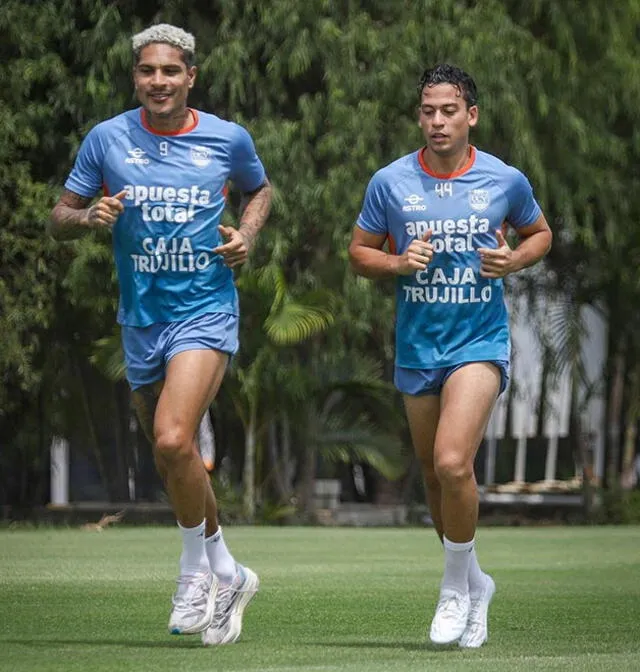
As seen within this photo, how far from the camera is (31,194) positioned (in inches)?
859

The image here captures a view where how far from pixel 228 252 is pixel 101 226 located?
0.55m

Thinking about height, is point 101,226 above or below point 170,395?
above

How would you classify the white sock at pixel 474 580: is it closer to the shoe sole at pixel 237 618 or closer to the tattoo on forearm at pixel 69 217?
the shoe sole at pixel 237 618

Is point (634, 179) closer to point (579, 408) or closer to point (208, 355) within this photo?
point (579, 408)

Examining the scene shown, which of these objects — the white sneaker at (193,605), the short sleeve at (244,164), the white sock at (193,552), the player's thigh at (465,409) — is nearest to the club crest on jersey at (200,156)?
the short sleeve at (244,164)

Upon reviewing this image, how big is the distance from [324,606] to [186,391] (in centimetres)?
243

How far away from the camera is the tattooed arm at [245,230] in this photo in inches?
320

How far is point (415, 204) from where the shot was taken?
26.9ft

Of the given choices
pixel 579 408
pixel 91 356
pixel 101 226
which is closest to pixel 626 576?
pixel 101 226

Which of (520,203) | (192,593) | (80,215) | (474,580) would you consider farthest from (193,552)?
(520,203)

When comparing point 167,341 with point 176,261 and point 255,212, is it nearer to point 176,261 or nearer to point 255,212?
point 176,261

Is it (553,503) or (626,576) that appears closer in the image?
(626,576)

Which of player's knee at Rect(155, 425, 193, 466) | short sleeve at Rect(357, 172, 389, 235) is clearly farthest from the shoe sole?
short sleeve at Rect(357, 172, 389, 235)

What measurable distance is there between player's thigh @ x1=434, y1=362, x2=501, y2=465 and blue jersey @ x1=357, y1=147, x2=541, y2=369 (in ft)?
→ 0.22
